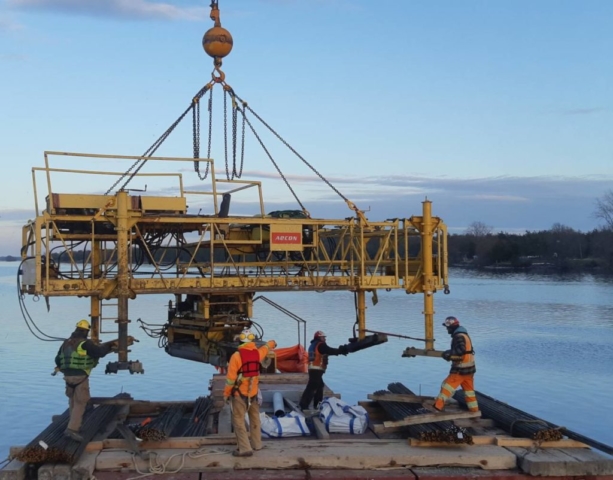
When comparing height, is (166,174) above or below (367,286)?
above

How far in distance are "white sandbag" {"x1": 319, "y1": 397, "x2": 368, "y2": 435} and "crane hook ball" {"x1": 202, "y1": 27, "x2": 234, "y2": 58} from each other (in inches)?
313

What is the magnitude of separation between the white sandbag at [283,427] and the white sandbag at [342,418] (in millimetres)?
429

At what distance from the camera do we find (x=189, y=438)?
33.6 ft

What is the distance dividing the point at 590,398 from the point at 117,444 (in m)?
18.0

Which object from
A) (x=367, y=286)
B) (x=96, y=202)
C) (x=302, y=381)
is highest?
(x=96, y=202)

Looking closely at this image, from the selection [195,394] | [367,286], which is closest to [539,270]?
[195,394]

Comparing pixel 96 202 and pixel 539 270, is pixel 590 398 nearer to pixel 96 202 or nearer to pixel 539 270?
pixel 96 202

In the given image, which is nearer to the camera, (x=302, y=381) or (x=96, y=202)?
(x=96, y=202)

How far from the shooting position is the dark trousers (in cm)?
1271

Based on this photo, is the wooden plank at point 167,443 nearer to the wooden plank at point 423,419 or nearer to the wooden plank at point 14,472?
the wooden plank at point 14,472

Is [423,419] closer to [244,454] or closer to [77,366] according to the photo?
[244,454]

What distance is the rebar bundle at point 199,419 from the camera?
11378mm

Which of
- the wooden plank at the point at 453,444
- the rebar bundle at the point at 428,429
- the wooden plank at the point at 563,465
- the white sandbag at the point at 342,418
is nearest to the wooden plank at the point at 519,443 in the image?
the wooden plank at the point at 453,444

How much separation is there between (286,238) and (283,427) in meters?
4.22
